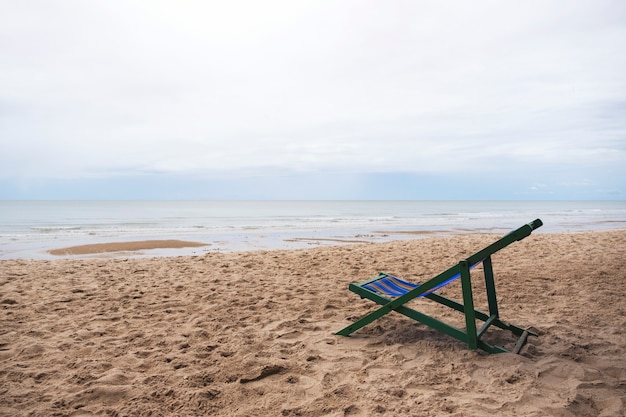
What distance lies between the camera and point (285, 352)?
11.4ft

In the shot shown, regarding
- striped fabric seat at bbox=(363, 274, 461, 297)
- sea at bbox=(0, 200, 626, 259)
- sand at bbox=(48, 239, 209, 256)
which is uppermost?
striped fabric seat at bbox=(363, 274, 461, 297)

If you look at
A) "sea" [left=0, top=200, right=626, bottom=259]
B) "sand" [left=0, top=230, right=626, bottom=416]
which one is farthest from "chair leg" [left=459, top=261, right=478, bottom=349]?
"sea" [left=0, top=200, right=626, bottom=259]

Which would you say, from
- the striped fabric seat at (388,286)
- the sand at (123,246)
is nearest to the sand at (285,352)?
the striped fabric seat at (388,286)

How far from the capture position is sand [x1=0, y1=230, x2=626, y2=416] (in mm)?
2646

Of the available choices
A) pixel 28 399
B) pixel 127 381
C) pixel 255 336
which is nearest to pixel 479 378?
pixel 255 336

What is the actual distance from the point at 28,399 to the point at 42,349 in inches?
39.5

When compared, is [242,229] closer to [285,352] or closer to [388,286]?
[388,286]

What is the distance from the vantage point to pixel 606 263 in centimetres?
720

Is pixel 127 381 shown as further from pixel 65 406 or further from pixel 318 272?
pixel 318 272

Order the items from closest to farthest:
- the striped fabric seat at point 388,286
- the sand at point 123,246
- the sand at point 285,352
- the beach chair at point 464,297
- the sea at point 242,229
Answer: the sand at point 285,352 < the beach chair at point 464,297 < the striped fabric seat at point 388,286 < the sand at point 123,246 < the sea at point 242,229

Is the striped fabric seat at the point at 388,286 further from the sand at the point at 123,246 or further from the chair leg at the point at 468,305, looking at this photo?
the sand at the point at 123,246

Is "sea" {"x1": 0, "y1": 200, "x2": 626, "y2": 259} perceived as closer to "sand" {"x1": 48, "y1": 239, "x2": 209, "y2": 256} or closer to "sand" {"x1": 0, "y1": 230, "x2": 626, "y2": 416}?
"sand" {"x1": 48, "y1": 239, "x2": 209, "y2": 256}

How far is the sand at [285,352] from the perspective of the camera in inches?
104

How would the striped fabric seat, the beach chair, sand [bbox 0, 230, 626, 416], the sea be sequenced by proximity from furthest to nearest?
the sea, the striped fabric seat, the beach chair, sand [bbox 0, 230, 626, 416]
